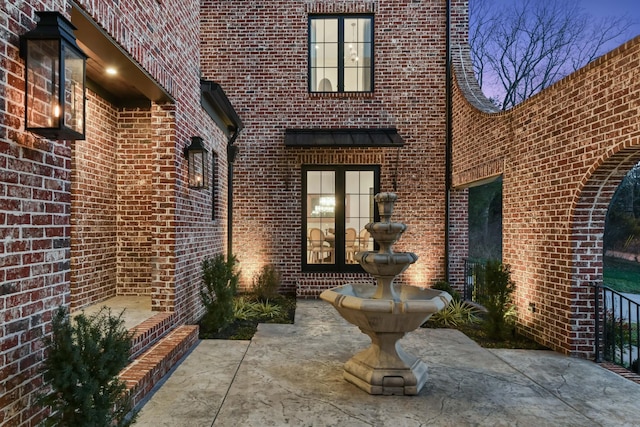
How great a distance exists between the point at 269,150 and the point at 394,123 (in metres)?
2.81

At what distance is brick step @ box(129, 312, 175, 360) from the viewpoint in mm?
3648

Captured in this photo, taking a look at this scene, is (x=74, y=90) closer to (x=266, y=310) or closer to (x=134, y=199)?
(x=134, y=199)

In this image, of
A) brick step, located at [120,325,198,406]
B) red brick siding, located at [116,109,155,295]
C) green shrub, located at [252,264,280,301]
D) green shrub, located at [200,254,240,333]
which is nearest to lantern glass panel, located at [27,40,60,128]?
brick step, located at [120,325,198,406]

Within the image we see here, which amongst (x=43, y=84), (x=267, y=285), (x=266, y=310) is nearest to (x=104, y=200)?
(x=266, y=310)

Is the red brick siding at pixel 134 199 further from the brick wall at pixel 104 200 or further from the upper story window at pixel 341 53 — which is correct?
the upper story window at pixel 341 53

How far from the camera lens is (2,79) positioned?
1973 mm

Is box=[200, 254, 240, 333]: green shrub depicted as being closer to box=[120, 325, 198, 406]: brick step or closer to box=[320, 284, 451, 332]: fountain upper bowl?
box=[120, 325, 198, 406]: brick step

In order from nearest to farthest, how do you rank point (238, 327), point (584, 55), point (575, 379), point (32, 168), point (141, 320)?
point (32, 168), point (575, 379), point (141, 320), point (238, 327), point (584, 55)

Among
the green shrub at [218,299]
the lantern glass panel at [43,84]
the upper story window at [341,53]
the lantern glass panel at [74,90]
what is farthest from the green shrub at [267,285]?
the lantern glass panel at [43,84]

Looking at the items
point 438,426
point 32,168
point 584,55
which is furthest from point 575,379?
point 584,55

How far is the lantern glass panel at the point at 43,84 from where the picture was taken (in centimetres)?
207

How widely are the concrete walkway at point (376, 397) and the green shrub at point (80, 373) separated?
93 centimetres

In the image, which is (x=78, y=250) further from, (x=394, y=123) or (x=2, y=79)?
(x=394, y=123)

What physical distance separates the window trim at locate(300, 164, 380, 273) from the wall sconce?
2925mm
